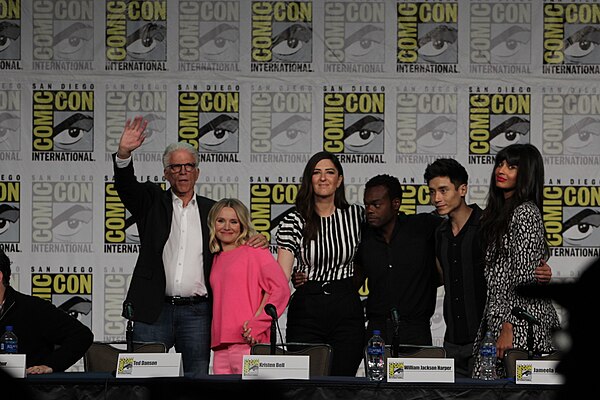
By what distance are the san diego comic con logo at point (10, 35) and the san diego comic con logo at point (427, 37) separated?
2.40 metres

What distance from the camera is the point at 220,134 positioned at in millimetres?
6062

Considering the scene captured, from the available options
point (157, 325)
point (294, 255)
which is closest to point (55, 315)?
point (157, 325)

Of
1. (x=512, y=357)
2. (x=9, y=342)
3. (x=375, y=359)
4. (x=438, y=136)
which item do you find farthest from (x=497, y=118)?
(x=9, y=342)

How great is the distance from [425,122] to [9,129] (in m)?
2.62

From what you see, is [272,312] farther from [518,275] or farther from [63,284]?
[63,284]

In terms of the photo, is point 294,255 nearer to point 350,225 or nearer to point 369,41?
point 350,225

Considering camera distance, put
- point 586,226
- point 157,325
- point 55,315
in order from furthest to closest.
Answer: point 586,226, point 157,325, point 55,315

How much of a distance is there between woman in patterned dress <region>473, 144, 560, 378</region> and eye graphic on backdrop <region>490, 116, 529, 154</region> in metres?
1.87

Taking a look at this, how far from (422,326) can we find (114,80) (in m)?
2.70

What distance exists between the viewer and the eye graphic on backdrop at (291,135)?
6.07 metres

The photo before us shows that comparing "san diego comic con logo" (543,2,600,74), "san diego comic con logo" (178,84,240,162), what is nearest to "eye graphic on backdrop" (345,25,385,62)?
"san diego comic con logo" (178,84,240,162)

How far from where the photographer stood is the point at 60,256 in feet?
19.9

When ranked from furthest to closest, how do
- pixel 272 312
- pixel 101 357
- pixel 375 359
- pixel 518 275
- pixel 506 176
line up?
pixel 101 357 < pixel 506 176 < pixel 518 275 < pixel 375 359 < pixel 272 312

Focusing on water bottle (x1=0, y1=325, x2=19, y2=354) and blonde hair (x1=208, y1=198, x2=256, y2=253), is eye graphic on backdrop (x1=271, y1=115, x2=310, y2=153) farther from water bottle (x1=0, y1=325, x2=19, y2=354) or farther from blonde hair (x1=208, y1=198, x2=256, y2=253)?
water bottle (x1=0, y1=325, x2=19, y2=354)
